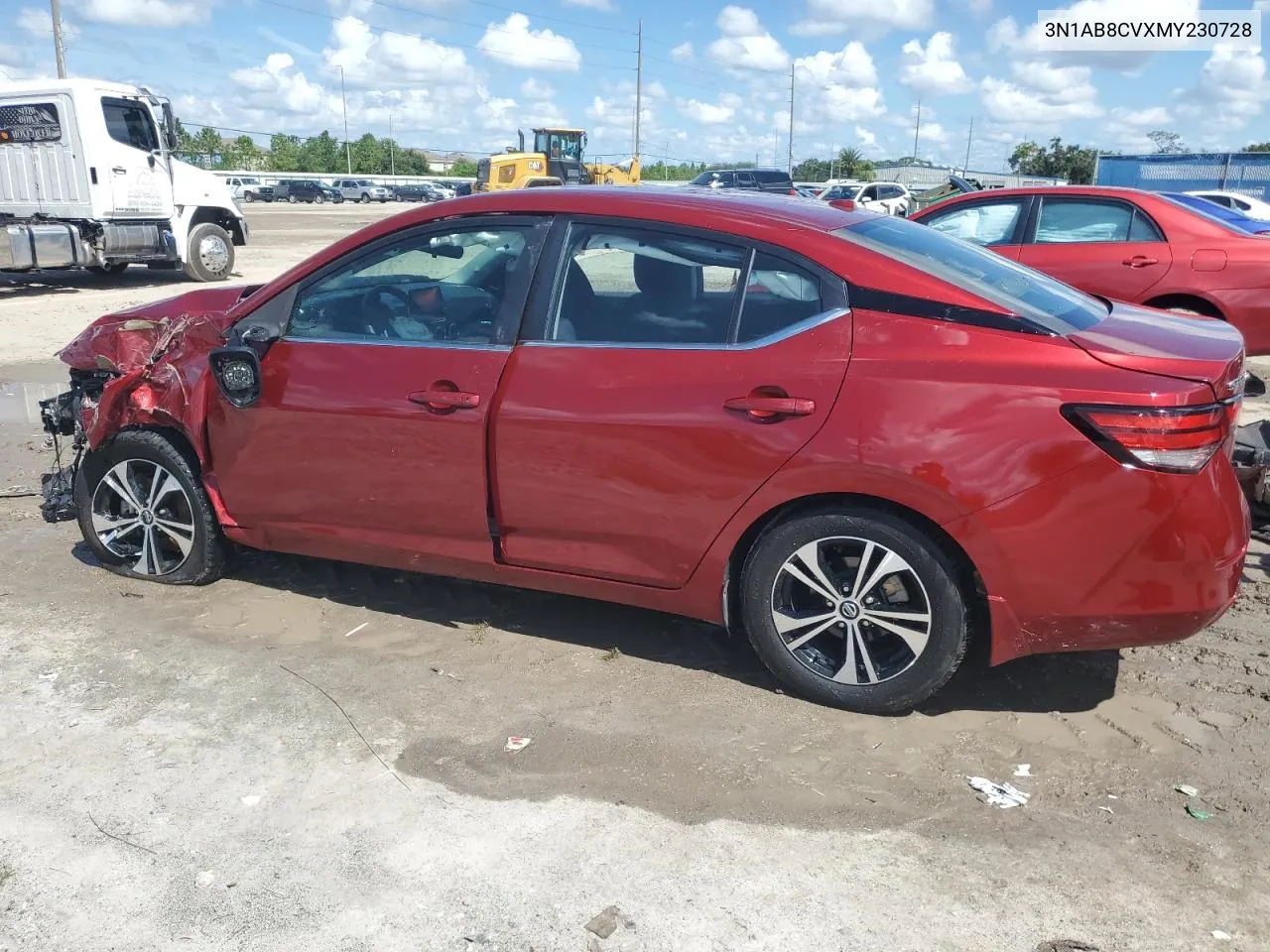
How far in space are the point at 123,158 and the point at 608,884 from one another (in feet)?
54.7

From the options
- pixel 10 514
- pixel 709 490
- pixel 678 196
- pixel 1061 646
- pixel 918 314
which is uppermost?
pixel 678 196

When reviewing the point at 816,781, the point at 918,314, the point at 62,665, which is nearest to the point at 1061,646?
the point at 816,781

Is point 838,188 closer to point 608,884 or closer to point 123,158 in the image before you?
point 123,158

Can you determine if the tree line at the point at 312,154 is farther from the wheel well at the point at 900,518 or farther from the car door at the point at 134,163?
the wheel well at the point at 900,518

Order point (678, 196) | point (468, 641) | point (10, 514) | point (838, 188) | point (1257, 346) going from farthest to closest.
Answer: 1. point (838, 188)
2. point (1257, 346)
3. point (10, 514)
4. point (468, 641)
5. point (678, 196)

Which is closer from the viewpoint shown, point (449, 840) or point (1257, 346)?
point (449, 840)

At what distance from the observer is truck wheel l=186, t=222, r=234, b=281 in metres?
17.7

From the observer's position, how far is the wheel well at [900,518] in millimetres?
3277

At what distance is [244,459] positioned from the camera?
4.27m

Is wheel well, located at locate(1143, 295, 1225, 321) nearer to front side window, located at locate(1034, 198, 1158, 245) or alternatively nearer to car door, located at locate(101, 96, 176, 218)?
front side window, located at locate(1034, 198, 1158, 245)

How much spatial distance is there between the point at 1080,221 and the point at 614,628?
608 cm

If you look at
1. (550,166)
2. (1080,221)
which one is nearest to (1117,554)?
(1080,221)

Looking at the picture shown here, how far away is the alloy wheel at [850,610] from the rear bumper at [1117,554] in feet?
0.90

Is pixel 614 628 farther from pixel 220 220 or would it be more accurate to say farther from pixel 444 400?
pixel 220 220
